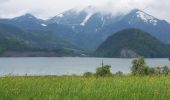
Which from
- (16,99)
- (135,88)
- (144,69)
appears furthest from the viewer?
(144,69)

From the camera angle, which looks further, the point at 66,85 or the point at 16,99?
the point at 66,85

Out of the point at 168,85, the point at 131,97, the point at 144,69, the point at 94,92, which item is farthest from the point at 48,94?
the point at 144,69

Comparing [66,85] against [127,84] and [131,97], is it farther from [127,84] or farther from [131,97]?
[131,97]

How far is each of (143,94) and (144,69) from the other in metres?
34.6

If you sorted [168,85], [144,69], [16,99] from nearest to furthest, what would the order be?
[16,99] < [168,85] < [144,69]

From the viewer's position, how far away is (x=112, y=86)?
1460cm

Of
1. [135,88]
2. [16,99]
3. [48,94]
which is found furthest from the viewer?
[135,88]

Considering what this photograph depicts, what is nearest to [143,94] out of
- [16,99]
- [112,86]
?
[112,86]

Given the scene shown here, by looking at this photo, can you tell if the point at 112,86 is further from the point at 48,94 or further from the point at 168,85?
the point at 48,94

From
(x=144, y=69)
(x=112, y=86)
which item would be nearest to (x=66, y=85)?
(x=112, y=86)

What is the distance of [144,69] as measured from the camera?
153ft

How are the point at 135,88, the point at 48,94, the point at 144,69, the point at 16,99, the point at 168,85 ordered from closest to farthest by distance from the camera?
the point at 16,99, the point at 48,94, the point at 135,88, the point at 168,85, the point at 144,69

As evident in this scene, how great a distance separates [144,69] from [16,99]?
36444 mm

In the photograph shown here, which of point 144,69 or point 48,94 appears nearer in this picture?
point 48,94
